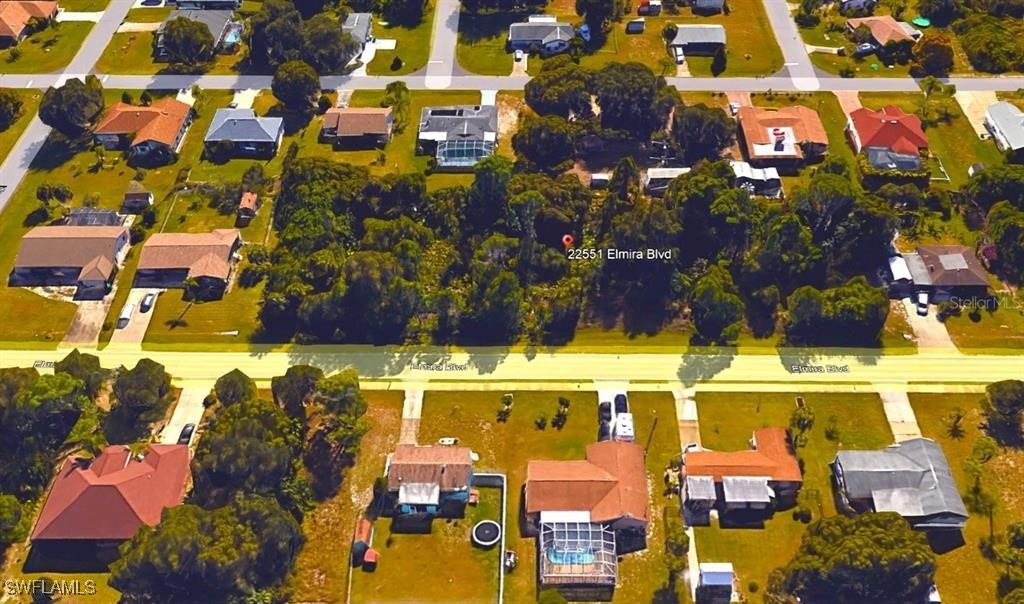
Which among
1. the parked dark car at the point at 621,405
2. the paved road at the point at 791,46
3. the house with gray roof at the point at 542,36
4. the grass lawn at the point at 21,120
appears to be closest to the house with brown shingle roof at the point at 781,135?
the paved road at the point at 791,46

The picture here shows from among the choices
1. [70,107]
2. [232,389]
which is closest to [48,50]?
[70,107]

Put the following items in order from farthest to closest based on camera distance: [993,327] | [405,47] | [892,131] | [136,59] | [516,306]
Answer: [405,47] → [136,59] → [892,131] → [993,327] → [516,306]

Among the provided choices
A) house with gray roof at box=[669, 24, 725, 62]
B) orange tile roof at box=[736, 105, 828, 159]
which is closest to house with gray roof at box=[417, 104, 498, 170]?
house with gray roof at box=[669, 24, 725, 62]

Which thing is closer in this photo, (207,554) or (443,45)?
(207,554)

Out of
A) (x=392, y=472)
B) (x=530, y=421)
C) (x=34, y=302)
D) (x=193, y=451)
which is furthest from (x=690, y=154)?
(x=34, y=302)

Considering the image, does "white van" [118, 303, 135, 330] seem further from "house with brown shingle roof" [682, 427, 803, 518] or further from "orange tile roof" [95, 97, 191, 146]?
"house with brown shingle roof" [682, 427, 803, 518]

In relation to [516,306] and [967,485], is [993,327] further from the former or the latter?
[516,306]
